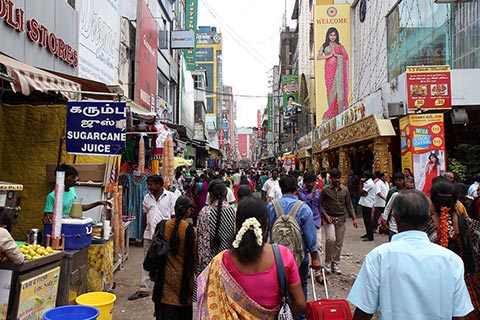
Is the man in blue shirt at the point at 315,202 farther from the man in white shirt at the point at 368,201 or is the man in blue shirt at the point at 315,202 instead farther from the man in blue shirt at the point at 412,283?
the man in blue shirt at the point at 412,283

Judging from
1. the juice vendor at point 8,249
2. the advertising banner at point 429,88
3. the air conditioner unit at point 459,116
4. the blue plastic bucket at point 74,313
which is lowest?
the blue plastic bucket at point 74,313

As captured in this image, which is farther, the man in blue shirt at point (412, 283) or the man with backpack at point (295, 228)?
the man with backpack at point (295, 228)

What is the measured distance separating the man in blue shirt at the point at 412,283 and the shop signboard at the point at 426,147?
1009 centimetres

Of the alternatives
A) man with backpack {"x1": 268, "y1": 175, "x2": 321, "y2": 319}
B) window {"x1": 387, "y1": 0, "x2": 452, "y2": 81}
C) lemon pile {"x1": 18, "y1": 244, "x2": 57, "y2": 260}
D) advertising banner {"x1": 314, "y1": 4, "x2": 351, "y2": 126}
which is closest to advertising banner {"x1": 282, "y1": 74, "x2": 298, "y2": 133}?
advertising banner {"x1": 314, "y1": 4, "x2": 351, "y2": 126}

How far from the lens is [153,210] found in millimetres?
6273

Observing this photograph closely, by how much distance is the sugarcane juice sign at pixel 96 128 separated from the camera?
18.5 feet

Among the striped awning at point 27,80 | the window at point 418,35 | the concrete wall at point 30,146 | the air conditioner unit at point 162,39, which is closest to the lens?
the striped awning at point 27,80

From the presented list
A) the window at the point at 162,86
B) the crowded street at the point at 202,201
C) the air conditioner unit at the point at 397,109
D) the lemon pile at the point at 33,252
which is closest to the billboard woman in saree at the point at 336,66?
the crowded street at the point at 202,201

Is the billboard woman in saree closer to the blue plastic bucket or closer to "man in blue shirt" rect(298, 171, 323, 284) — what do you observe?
"man in blue shirt" rect(298, 171, 323, 284)

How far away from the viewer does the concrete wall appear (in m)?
7.19

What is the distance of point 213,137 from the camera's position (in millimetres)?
55344

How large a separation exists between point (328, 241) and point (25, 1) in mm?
7202

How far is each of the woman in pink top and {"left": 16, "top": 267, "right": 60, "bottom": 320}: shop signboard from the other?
1954 mm

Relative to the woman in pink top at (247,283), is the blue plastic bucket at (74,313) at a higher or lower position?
lower
